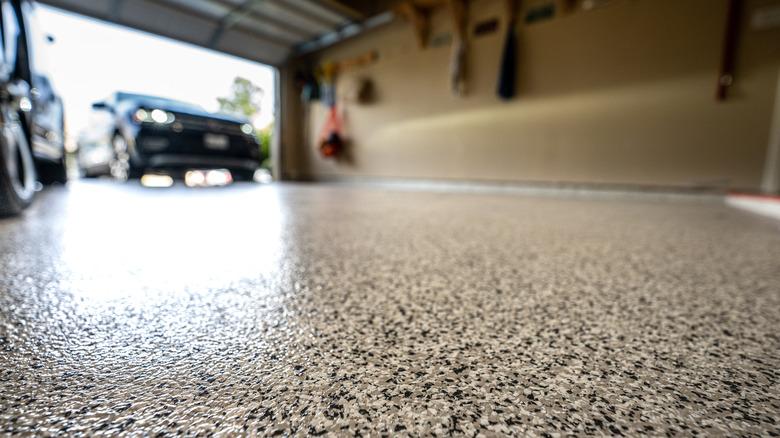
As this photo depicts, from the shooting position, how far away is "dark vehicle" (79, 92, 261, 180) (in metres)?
3.29

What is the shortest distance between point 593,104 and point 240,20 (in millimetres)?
5032

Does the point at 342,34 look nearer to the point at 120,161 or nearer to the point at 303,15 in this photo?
the point at 303,15

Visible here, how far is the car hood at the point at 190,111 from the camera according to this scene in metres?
3.39

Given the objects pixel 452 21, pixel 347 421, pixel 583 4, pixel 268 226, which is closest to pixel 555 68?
pixel 583 4

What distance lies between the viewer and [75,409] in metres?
0.24

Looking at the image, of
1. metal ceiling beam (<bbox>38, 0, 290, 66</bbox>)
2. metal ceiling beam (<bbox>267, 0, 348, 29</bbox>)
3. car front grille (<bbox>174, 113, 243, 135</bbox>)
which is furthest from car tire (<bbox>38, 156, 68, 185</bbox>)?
metal ceiling beam (<bbox>267, 0, 348, 29</bbox>)

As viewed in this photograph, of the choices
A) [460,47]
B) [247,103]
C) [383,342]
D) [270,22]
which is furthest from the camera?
[247,103]

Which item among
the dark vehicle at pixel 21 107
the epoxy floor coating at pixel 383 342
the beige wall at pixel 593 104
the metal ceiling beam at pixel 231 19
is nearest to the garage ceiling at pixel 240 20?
the metal ceiling beam at pixel 231 19

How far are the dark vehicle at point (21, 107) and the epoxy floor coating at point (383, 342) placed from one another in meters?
0.63

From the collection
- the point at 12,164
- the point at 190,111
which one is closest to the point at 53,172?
the point at 190,111

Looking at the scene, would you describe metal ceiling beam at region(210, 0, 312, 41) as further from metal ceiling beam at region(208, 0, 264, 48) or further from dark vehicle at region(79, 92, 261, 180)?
dark vehicle at region(79, 92, 261, 180)

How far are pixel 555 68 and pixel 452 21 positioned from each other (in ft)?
5.07

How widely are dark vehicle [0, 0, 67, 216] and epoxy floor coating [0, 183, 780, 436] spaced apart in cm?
63

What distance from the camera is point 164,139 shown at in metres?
3.34
